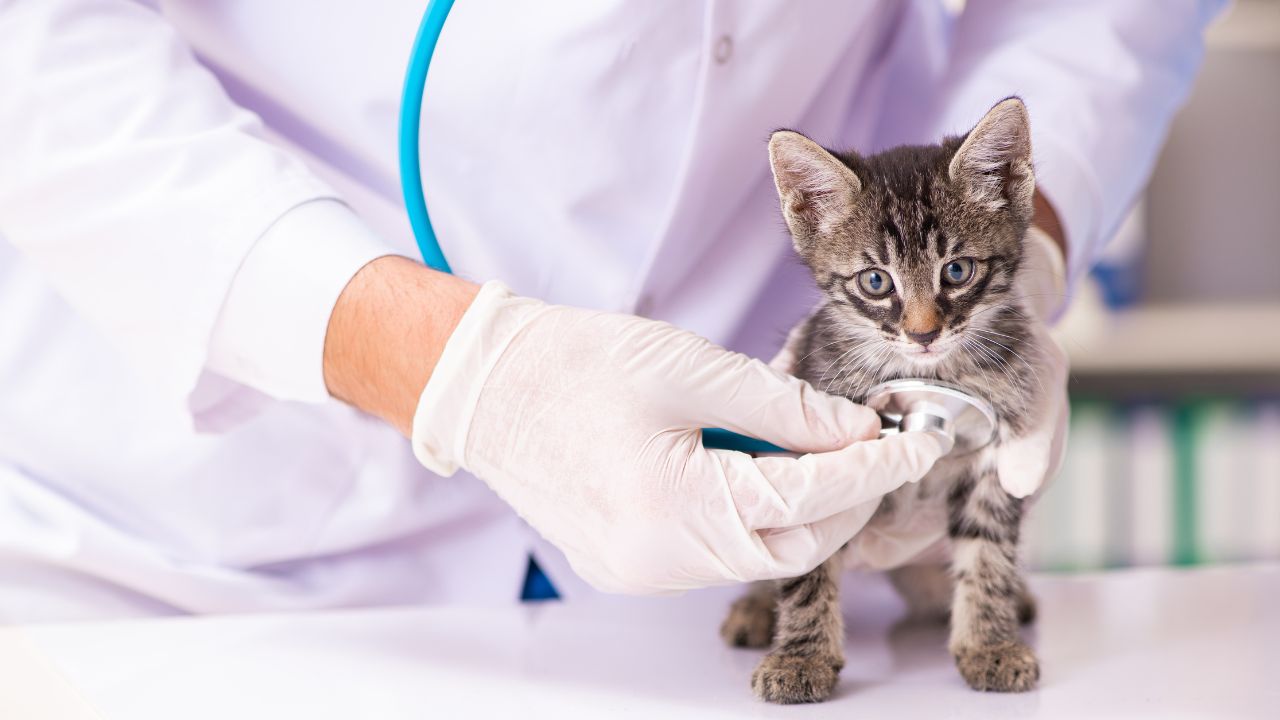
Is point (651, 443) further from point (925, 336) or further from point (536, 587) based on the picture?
point (536, 587)

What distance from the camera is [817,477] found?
3.48 feet

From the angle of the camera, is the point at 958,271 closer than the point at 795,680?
No

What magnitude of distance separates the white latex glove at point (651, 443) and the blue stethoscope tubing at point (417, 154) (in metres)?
0.05

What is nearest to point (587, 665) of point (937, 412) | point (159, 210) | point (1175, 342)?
point (937, 412)

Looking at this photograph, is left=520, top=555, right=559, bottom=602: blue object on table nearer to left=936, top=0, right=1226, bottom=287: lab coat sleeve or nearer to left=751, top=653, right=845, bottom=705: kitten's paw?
left=751, top=653, right=845, bottom=705: kitten's paw

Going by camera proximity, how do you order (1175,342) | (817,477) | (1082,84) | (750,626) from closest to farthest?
(817,477), (750,626), (1082,84), (1175,342)

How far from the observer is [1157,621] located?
1.33 metres

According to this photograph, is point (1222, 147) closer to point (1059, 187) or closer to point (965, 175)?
point (1059, 187)

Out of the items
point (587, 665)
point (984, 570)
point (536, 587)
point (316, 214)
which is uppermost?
point (316, 214)

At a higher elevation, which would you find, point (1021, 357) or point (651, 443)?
point (1021, 357)

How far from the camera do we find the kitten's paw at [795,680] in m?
1.06

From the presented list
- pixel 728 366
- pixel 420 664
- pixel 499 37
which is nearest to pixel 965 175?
pixel 728 366

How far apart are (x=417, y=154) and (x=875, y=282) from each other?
1.75 feet

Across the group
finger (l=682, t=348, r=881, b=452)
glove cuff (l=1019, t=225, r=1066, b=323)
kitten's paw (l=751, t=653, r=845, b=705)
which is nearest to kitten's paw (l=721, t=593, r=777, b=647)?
kitten's paw (l=751, t=653, r=845, b=705)
